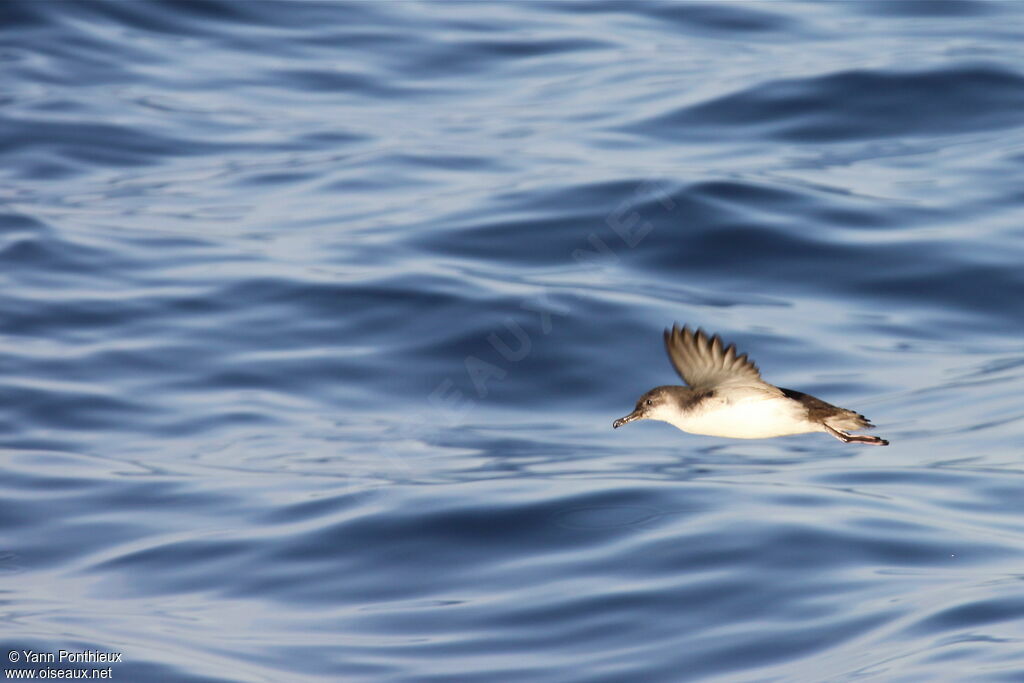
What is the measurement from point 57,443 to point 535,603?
18.4ft

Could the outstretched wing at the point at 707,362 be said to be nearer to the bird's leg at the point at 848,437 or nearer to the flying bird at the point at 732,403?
the flying bird at the point at 732,403

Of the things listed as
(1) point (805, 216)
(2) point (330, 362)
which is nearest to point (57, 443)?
(2) point (330, 362)

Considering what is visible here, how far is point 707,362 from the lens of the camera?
14.4 ft

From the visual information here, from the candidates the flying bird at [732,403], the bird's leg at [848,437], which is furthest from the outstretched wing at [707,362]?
the bird's leg at [848,437]

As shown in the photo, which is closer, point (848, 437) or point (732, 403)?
point (732, 403)

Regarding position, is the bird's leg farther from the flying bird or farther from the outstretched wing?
the outstretched wing

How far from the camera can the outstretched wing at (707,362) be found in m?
4.24

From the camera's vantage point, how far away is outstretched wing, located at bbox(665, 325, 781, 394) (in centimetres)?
424

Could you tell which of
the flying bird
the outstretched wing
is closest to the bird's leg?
the flying bird

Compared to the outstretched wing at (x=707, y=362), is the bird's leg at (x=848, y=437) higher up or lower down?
lower down

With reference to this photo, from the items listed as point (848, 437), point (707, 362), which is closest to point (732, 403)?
point (707, 362)

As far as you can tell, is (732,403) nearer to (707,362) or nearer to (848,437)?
(707,362)

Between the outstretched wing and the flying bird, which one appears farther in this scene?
the outstretched wing

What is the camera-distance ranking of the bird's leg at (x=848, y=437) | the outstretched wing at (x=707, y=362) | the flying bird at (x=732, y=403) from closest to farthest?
1. the flying bird at (x=732, y=403)
2. the bird's leg at (x=848, y=437)
3. the outstretched wing at (x=707, y=362)
